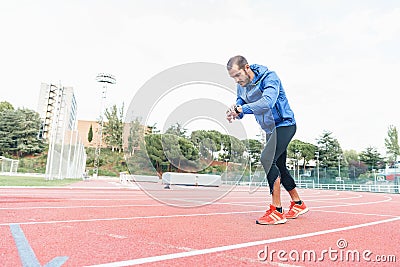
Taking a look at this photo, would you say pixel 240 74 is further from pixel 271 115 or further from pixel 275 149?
pixel 275 149

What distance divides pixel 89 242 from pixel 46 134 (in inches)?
1831

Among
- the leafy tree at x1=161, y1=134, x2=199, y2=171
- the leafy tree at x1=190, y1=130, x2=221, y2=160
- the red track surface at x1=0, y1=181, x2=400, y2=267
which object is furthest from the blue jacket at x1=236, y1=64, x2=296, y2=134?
the leafy tree at x1=190, y1=130, x2=221, y2=160

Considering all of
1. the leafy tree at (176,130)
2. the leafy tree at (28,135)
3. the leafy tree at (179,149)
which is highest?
the leafy tree at (28,135)

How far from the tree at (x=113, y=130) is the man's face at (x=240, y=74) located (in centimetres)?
3449

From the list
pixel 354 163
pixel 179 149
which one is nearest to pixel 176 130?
pixel 179 149

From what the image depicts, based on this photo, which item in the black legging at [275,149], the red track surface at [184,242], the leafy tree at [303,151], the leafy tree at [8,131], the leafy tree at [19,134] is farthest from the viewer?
the leafy tree at [303,151]

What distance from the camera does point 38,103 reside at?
212 ft

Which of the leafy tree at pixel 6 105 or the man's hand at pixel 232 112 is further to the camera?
the leafy tree at pixel 6 105

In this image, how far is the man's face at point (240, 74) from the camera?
10.9 ft

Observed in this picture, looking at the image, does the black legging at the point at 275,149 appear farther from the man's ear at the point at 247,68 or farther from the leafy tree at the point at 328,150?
the leafy tree at the point at 328,150

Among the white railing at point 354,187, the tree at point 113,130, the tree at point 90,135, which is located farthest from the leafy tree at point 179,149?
the tree at point 90,135

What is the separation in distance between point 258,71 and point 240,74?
0.79ft

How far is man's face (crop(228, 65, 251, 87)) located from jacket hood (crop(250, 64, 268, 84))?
0.08 meters

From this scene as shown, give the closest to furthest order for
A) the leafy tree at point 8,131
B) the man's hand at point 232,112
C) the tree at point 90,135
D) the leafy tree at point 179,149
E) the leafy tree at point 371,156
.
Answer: the man's hand at point 232,112, the leafy tree at point 179,149, the leafy tree at point 8,131, the tree at point 90,135, the leafy tree at point 371,156
